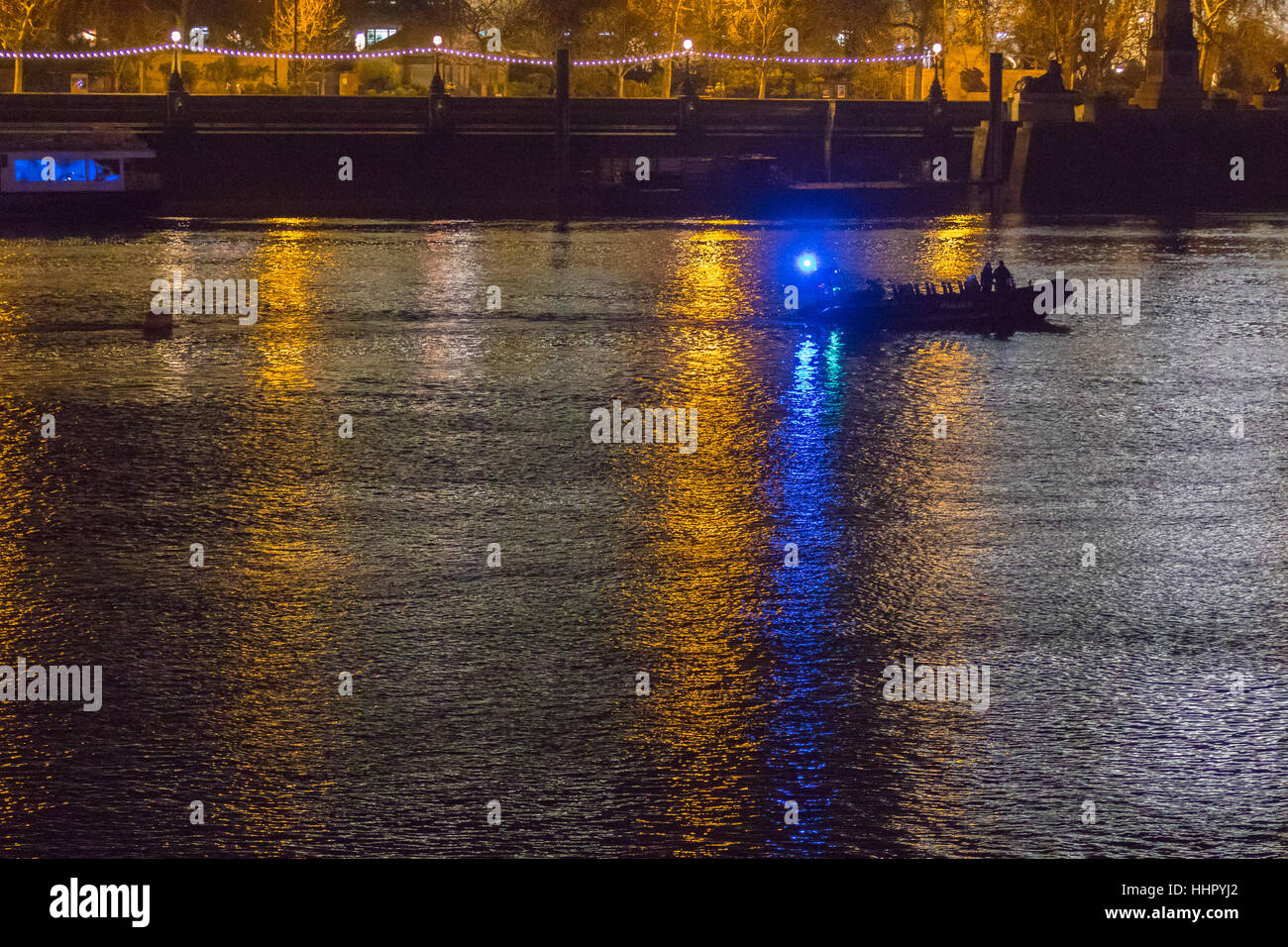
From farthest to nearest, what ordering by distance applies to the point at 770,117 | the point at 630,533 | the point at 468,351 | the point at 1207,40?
the point at 1207,40
the point at 770,117
the point at 468,351
the point at 630,533

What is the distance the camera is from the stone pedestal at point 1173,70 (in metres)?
57.6

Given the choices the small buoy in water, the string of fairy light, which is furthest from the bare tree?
the small buoy in water

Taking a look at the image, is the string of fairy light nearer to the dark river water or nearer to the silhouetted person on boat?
the silhouetted person on boat

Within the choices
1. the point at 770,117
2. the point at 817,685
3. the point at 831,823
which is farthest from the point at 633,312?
the point at 770,117

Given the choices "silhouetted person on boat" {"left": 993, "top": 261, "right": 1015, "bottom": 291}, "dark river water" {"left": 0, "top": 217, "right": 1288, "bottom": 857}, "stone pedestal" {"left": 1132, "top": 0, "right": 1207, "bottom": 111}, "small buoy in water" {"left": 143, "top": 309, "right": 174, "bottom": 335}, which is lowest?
"dark river water" {"left": 0, "top": 217, "right": 1288, "bottom": 857}

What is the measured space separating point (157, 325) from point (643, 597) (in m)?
14.3

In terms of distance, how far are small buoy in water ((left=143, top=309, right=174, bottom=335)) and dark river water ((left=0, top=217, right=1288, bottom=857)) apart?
786 mm

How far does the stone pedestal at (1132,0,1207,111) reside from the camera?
57594 millimetres

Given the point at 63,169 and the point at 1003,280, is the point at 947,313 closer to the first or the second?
the point at 1003,280

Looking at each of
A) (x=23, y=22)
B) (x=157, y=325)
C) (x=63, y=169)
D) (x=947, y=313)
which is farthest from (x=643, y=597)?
(x=23, y=22)

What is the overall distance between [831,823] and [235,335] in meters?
17.0

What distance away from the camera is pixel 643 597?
9.78m

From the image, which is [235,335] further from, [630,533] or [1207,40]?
[1207,40]
